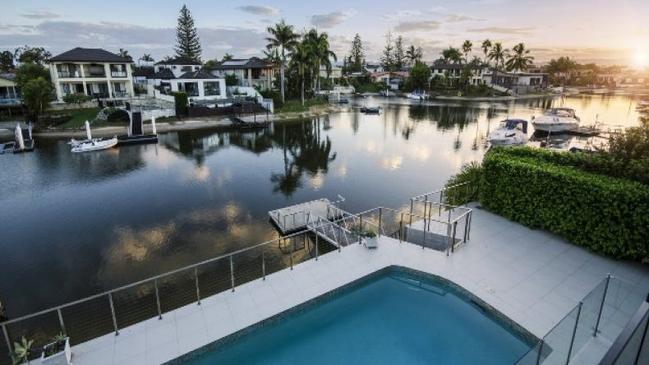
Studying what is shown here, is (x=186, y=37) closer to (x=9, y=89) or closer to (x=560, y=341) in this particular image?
(x=9, y=89)

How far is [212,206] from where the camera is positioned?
59.2 feet

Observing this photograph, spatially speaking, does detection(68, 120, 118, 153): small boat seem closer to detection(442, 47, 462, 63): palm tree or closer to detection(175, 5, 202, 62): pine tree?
detection(175, 5, 202, 62): pine tree

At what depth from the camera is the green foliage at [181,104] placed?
43.5m

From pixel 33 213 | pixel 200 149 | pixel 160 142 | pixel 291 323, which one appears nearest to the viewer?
pixel 291 323

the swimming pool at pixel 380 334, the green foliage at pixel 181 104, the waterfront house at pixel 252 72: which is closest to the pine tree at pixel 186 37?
the waterfront house at pixel 252 72

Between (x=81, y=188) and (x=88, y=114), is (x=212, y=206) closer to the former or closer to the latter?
(x=81, y=188)

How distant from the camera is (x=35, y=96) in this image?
37906 millimetres

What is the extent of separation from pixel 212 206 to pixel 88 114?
34.6 m

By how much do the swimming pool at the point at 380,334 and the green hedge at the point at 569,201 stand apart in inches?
190

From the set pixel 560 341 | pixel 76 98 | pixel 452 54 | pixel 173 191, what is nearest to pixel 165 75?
Answer: pixel 76 98

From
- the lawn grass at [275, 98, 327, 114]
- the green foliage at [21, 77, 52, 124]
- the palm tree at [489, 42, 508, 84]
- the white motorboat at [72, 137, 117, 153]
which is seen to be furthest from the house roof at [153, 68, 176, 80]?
the palm tree at [489, 42, 508, 84]

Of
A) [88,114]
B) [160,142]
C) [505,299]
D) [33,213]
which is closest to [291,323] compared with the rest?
[505,299]

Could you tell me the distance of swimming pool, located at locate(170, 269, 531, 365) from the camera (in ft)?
26.0

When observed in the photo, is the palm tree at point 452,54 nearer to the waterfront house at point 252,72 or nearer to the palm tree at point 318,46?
the palm tree at point 318,46
